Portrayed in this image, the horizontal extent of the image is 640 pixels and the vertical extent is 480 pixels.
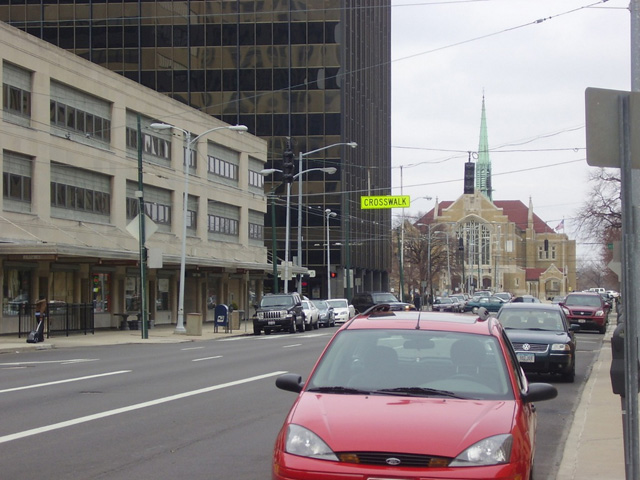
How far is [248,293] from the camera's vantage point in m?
64.8

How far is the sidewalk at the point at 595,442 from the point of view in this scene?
29.5 ft

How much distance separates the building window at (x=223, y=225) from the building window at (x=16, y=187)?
1990cm

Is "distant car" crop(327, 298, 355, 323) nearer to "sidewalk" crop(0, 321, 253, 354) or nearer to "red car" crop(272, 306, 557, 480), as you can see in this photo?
"sidewalk" crop(0, 321, 253, 354)

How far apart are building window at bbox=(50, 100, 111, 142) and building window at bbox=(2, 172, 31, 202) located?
10.9 ft

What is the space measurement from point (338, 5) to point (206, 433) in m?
66.6

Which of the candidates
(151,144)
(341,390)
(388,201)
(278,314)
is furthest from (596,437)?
(388,201)

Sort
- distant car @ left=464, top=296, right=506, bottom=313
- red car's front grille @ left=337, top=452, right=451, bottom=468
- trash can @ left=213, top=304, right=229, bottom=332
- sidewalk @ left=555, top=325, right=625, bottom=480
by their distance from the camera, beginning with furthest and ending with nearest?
distant car @ left=464, top=296, right=506, bottom=313, trash can @ left=213, top=304, right=229, bottom=332, sidewalk @ left=555, top=325, right=625, bottom=480, red car's front grille @ left=337, top=452, right=451, bottom=468

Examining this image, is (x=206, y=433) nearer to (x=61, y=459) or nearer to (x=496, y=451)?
(x=61, y=459)

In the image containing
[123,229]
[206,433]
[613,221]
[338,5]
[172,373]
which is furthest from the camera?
[338,5]

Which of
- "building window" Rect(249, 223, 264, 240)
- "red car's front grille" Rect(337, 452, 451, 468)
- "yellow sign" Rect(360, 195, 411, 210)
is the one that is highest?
"yellow sign" Rect(360, 195, 411, 210)

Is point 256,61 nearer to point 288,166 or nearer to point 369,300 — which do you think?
point 369,300

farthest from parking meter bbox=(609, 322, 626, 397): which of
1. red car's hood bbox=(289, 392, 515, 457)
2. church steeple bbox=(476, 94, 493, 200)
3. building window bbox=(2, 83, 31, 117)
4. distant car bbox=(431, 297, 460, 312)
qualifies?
church steeple bbox=(476, 94, 493, 200)

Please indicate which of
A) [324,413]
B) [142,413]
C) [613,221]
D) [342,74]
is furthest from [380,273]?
[324,413]

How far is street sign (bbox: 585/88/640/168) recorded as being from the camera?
261 inches
